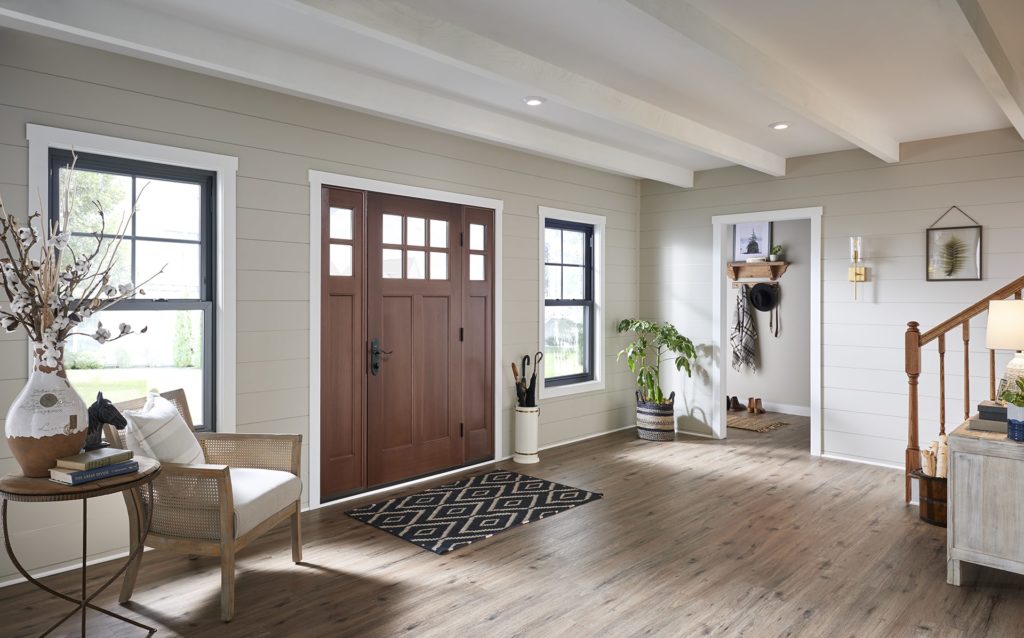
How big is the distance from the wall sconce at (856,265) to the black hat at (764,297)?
8.69 ft

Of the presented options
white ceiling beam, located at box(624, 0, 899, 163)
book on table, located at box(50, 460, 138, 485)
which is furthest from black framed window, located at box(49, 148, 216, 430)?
white ceiling beam, located at box(624, 0, 899, 163)

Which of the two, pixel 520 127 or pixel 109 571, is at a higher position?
pixel 520 127

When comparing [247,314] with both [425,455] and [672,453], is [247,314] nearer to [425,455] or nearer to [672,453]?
[425,455]

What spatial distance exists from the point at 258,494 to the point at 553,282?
3.71 m

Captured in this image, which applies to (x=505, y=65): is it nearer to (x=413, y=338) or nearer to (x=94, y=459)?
(x=413, y=338)

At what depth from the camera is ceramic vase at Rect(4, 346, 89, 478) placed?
2.46 metres

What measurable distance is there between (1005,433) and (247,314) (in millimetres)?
4040

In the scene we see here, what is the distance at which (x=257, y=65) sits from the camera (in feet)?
11.4

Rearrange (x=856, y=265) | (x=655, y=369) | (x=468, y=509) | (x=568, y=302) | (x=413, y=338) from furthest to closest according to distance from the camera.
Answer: (x=655, y=369) < (x=568, y=302) < (x=856, y=265) < (x=413, y=338) < (x=468, y=509)

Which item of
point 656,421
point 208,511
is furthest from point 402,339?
point 656,421

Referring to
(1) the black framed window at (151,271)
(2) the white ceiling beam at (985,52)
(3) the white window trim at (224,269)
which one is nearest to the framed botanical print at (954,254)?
(2) the white ceiling beam at (985,52)

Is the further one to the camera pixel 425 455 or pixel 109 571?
pixel 425 455

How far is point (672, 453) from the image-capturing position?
591 centimetres

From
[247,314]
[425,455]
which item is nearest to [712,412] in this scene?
[425,455]
